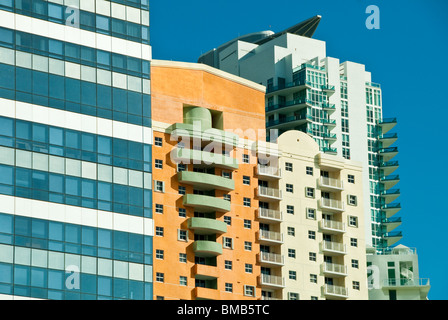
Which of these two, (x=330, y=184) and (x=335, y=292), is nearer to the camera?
(x=335, y=292)

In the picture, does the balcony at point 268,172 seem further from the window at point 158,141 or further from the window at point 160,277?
the window at point 160,277

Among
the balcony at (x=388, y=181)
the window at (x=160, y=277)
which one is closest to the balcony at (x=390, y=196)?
the balcony at (x=388, y=181)

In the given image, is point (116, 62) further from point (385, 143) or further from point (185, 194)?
point (385, 143)

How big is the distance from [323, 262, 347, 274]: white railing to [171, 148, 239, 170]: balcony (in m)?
18.4

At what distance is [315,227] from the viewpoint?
137m

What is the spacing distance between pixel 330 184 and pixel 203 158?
22.3 m

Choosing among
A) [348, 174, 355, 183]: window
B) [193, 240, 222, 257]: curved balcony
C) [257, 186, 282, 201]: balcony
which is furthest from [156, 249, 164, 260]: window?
[348, 174, 355, 183]: window

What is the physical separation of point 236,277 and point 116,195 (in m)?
45.3

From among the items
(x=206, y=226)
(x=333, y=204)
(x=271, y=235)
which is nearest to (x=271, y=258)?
(x=271, y=235)

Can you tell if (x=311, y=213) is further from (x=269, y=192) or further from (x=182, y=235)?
(x=182, y=235)

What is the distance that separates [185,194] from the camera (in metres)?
123

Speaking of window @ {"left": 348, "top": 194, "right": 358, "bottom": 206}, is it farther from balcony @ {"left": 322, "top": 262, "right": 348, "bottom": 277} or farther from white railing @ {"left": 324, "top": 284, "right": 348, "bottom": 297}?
white railing @ {"left": 324, "top": 284, "right": 348, "bottom": 297}

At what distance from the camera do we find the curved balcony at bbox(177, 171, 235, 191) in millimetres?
122688

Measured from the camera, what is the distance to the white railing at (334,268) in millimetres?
135500
